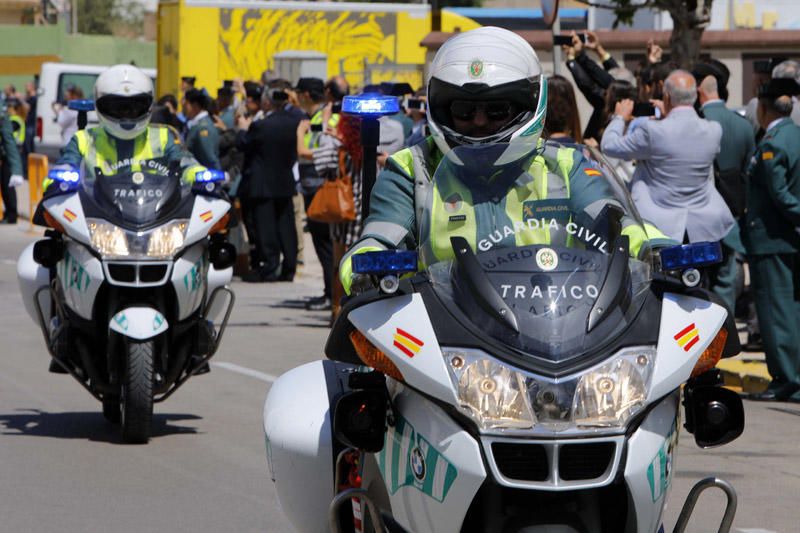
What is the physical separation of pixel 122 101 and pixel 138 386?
174 cm

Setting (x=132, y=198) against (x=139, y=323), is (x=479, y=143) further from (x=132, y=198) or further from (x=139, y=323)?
(x=132, y=198)

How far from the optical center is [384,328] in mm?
4113

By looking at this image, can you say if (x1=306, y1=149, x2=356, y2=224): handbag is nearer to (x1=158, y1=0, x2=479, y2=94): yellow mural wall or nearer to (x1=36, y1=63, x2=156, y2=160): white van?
(x1=158, y1=0, x2=479, y2=94): yellow mural wall

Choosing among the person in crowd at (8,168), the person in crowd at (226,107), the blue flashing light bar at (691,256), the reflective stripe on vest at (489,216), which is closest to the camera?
the blue flashing light bar at (691,256)

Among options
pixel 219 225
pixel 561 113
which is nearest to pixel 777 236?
pixel 561 113

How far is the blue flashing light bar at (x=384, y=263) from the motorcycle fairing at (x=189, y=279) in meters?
4.84

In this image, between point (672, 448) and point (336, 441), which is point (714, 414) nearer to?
point (672, 448)

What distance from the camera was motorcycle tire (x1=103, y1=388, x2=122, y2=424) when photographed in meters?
9.10

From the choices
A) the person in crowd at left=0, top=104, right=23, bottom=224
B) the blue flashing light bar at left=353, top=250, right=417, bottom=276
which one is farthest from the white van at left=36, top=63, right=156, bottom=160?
the blue flashing light bar at left=353, top=250, right=417, bottom=276

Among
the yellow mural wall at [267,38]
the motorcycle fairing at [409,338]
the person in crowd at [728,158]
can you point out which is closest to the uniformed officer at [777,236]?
the person in crowd at [728,158]

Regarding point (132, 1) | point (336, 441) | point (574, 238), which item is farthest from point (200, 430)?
point (132, 1)

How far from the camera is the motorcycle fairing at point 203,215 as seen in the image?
8.91 m

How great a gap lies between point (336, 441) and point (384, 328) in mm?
839

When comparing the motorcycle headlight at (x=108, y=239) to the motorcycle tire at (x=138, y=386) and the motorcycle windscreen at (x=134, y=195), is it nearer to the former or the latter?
the motorcycle windscreen at (x=134, y=195)
